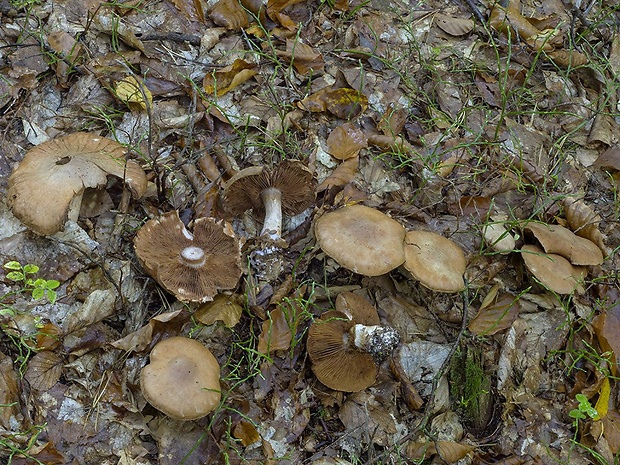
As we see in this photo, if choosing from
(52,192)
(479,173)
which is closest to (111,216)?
(52,192)

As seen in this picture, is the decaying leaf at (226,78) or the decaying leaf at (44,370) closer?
the decaying leaf at (44,370)

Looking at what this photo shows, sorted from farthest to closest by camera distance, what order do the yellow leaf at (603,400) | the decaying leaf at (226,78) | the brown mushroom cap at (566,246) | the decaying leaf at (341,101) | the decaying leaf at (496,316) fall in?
the decaying leaf at (341,101) → the decaying leaf at (226,78) → the brown mushroom cap at (566,246) → the decaying leaf at (496,316) → the yellow leaf at (603,400)

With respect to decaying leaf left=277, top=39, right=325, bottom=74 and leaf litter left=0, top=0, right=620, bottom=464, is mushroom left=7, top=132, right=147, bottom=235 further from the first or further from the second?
decaying leaf left=277, top=39, right=325, bottom=74

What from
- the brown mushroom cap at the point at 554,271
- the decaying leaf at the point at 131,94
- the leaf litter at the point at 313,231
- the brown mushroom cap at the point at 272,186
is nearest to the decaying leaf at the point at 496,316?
the leaf litter at the point at 313,231

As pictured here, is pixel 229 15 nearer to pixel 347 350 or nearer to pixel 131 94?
pixel 131 94

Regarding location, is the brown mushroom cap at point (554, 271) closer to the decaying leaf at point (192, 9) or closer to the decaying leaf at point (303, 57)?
the decaying leaf at point (303, 57)

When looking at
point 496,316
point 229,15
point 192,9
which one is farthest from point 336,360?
point 192,9

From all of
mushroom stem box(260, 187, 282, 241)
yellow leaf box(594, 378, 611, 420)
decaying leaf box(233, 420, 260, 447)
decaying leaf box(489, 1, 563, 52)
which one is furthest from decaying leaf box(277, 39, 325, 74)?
yellow leaf box(594, 378, 611, 420)
